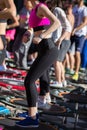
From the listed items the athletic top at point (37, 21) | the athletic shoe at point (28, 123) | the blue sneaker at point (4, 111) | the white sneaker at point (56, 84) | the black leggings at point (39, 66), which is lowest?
the athletic shoe at point (28, 123)

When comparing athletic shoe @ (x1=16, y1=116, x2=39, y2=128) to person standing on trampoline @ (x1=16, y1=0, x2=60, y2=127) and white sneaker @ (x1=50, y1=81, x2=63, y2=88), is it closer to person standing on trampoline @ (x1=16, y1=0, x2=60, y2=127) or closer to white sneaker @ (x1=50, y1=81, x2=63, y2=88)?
person standing on trampoline @ (x1=16, y1=0, x2=60, y2=127)

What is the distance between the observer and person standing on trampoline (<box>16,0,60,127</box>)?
5.77 metres

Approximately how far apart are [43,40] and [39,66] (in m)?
0.35

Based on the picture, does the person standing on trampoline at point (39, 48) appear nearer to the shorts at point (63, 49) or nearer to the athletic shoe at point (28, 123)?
the athletic shoe at point (28, 123)

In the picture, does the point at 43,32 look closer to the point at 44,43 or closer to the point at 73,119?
the point at 44,43

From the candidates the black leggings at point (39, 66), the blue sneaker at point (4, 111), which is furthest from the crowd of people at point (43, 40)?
the blue sneaker at point (4, 111)

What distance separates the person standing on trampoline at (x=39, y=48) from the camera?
5770 millimetres

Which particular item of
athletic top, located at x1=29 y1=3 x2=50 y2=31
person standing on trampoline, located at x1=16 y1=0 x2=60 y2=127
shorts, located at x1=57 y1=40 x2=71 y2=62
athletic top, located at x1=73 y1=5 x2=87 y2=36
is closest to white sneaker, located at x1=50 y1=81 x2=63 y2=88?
shorts, located at x1=57 y1=40 x2=71 y2=62

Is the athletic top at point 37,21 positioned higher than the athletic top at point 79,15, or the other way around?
the athletic top at point 79,15

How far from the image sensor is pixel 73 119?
6590mm

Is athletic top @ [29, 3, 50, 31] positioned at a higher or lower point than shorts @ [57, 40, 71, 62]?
higher

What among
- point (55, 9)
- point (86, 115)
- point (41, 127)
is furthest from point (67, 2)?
point (41, 127)

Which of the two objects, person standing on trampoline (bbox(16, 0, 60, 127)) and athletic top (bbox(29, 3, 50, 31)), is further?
athletic top (bbox(29, 3, 50, 31))

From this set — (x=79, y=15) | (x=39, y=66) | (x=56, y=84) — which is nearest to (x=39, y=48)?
(x=39, y=66)
